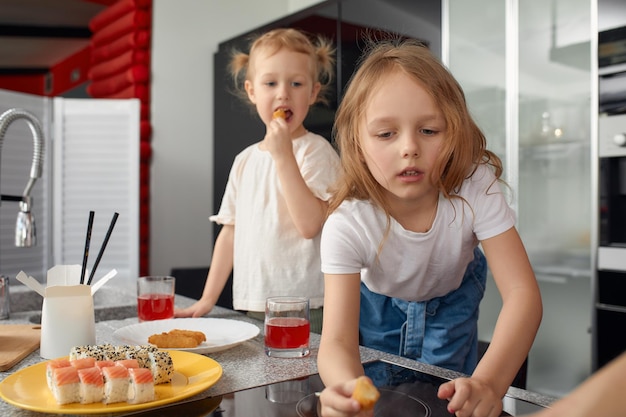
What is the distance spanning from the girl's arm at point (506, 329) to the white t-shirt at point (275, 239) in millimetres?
601

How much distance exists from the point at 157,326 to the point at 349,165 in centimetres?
47

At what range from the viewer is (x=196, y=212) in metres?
3.97

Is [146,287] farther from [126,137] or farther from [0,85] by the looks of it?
[0,85]

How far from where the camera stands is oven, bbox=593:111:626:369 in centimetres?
221

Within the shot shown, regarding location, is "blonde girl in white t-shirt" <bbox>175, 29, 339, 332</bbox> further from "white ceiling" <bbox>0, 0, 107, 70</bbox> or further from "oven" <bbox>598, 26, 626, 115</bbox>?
"white ceiling" <bbox>0, 0, 107, 70</bbox>

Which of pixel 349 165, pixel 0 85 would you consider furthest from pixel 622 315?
pixel 0 85

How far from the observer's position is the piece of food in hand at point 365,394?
606 millimetres

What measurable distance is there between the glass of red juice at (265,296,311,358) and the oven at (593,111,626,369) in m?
1.64

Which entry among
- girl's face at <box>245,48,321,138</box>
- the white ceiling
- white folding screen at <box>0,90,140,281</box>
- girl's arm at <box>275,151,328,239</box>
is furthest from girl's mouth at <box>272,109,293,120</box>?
the white ceiling

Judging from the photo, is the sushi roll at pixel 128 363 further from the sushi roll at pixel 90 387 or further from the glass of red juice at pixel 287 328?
the glass of red juice at pixel 287 328

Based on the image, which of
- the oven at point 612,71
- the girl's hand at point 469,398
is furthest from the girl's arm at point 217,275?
the oven at point 612,71

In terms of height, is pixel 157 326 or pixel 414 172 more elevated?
pixel 414 172

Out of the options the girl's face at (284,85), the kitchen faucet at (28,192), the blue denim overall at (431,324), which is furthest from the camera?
the girl's face at (284,85)

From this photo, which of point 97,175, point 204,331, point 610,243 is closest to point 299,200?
point 204,331
